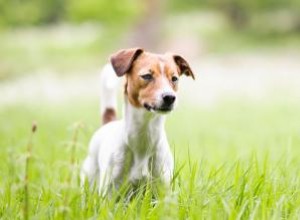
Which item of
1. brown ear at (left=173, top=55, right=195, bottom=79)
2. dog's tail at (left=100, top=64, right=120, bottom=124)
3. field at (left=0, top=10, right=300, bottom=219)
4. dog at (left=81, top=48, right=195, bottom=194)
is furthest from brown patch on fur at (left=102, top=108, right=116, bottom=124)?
brown ear at (left=173, top=55, right=195, bottom=79)

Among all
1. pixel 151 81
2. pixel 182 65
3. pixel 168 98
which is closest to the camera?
pixel 168 98

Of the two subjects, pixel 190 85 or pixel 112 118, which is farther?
pixel 190 85

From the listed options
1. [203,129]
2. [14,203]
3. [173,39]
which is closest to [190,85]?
[203,129]

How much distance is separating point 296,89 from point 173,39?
1448 centimetres

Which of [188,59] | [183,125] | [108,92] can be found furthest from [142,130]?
[188,59]

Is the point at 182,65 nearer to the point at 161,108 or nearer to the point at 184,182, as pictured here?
the point at 161,108

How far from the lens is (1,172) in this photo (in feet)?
18.0

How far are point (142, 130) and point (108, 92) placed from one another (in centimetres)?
119

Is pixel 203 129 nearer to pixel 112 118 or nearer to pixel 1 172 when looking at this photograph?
pixel 112 118

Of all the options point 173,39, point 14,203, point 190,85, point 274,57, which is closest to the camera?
point 14,203

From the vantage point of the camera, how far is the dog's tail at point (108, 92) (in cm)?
590

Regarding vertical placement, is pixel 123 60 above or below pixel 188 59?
above

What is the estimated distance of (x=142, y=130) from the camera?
4.89m

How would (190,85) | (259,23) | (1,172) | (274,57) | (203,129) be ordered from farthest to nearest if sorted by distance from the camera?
1. (259,23)
2. (274,57)
3. (190,85)
4. (203,129)
5. (1,172)
